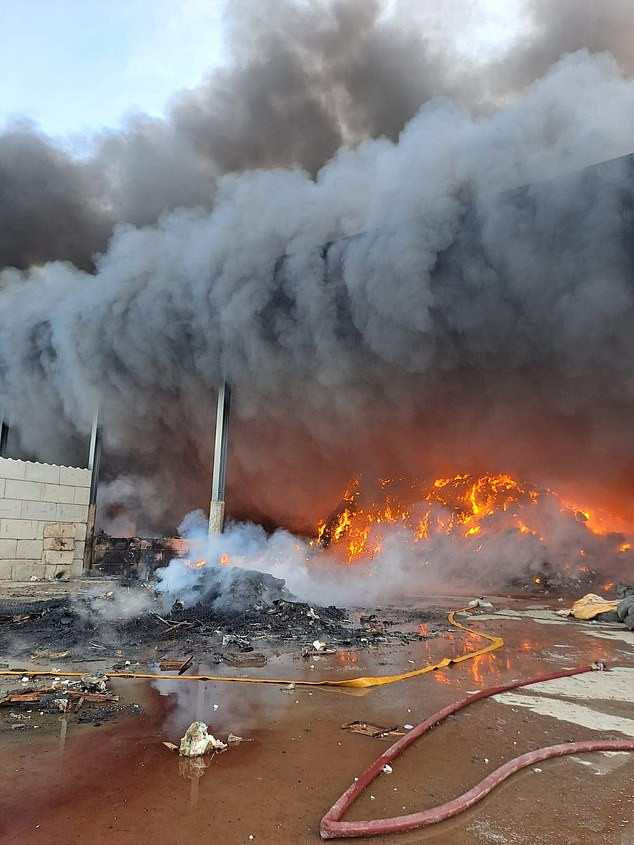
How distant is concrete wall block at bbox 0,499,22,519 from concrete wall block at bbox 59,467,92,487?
110 centimetres

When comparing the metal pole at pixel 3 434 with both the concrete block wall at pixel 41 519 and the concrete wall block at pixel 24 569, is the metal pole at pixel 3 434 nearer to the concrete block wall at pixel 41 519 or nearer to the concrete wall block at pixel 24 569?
the concrete block wall at pixel 41 519

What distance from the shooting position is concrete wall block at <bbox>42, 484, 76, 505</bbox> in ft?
40.4

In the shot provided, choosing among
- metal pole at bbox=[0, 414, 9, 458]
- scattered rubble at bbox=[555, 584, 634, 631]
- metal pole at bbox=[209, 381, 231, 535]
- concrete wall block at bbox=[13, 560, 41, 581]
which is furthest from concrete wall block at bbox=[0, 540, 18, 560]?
scattered rubble at bbox=[555, 584, 634, 631]

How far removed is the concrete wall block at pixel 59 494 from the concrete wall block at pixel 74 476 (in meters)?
0.12

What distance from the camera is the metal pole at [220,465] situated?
14820 mm

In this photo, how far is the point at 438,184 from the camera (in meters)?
12.5

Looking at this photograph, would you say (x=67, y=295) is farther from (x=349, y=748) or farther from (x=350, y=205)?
(x=349, y=748)

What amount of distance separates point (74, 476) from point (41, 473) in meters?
0.85

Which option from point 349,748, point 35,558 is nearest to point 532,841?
point 349,748

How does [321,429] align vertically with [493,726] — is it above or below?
above

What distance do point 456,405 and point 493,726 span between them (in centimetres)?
1609

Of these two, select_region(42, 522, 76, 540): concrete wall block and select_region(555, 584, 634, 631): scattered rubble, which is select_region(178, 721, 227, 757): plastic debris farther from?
select_region(42, 522, 76, 540): concrete wall block

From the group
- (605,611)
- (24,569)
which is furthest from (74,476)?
(605,611)

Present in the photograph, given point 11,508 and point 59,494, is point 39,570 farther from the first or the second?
point 59,494
